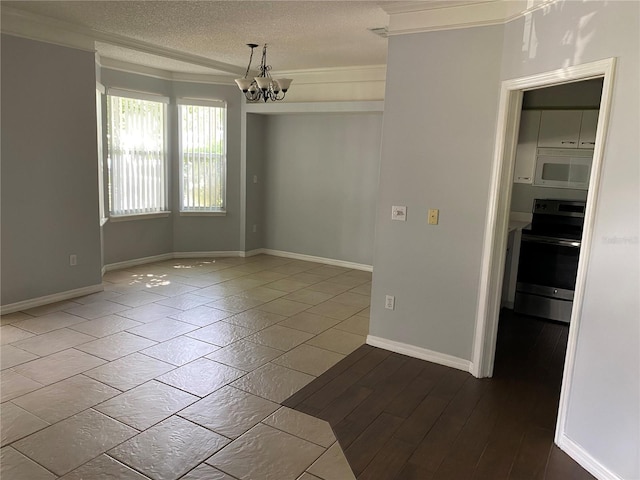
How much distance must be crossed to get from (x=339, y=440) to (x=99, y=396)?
5.31 ft

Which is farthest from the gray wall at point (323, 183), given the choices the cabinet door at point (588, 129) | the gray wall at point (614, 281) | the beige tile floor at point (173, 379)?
the gray wall at point (614, 281)

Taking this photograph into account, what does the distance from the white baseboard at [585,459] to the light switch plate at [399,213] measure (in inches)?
73.8

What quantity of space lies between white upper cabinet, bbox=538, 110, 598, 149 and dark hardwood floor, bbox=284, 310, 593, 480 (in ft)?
7.50

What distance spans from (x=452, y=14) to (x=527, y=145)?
242cm

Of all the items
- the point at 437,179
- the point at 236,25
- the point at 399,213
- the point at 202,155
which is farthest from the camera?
the point at 202,155

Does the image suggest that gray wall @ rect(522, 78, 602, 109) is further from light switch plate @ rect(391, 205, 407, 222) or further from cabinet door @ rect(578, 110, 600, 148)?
light switch plate @ rect(391, 205, 407, 222)

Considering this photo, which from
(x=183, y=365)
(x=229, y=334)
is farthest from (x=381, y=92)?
(x=183, y=365)

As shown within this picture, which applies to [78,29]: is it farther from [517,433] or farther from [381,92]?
[517,433]

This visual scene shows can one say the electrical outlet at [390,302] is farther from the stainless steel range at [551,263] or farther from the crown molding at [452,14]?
the crown molding at [452,14]

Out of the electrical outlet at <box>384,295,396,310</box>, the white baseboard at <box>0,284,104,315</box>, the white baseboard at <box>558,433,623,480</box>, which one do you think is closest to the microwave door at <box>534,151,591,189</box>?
the electrical outlet at <box>384,295,396,310</box>

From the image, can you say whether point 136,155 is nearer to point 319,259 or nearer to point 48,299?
point 48,299

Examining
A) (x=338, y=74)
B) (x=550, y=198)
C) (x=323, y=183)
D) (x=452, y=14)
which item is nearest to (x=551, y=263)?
(x=550, y=198)

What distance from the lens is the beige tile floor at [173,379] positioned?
2.50m

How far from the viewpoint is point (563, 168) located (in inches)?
204
